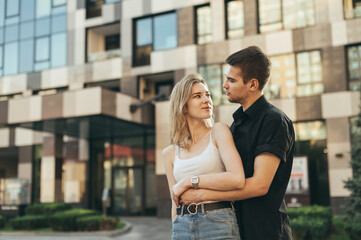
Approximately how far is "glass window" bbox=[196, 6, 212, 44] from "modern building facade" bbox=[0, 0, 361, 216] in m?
0.06

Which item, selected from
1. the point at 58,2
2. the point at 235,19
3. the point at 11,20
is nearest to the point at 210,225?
the point at 235,19

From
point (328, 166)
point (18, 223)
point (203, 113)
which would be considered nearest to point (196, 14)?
point (328, 166)

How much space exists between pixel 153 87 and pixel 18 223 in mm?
11470

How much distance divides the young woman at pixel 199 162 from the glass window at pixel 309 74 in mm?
18159

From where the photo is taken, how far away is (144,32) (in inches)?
985

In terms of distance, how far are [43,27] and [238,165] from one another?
27.5m

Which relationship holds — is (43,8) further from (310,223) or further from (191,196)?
(191,196)

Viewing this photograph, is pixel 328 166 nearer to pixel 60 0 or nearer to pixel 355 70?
pixel 355 70

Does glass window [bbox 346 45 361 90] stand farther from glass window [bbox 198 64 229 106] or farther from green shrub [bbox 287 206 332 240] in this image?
green shrub [bbox 287 206 332 240]

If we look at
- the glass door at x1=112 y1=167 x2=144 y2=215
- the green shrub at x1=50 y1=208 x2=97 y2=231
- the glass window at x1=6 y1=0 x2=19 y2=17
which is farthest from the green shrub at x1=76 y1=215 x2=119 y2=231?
the glass window at x1=6 y1=0 x2=19 y2=17

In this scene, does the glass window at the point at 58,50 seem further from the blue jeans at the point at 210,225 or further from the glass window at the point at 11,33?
the blue jeans at the point at 210,225

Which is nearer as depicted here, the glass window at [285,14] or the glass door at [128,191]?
the glass window at [285,14]

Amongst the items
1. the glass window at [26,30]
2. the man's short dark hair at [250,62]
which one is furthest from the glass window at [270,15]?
the man's short dark hair at [250,62]

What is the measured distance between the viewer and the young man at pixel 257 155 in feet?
8.76
